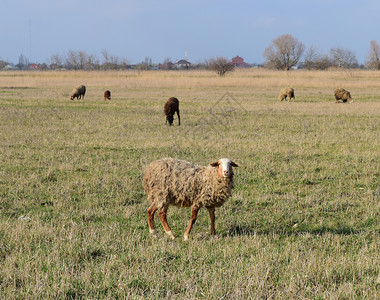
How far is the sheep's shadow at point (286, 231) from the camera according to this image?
20.6 feet

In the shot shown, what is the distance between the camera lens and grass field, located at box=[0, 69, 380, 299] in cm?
430

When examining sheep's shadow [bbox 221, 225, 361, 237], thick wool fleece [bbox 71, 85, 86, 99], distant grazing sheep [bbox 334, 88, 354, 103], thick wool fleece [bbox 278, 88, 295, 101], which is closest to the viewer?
sheep's shadow [bbox 221, 225, 361, 237]

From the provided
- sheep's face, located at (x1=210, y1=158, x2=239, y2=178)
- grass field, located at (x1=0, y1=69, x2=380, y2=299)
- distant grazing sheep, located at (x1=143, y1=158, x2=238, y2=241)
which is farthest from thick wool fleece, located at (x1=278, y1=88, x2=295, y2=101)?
sheep's face, located at (x1=210, y1=158, x2=239, y2=178)

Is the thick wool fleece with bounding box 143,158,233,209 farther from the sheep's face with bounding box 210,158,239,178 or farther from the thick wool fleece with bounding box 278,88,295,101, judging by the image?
the thick wool fleece with bounding box 278,88,295,101

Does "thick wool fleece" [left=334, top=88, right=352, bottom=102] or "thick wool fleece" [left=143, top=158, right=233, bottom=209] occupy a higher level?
"thick wool fleece" [left=334, top=88, right=352, bottom=102]

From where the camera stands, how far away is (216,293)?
159 inches

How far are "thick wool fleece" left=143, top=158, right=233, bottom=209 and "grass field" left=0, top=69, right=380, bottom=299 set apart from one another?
533 mm

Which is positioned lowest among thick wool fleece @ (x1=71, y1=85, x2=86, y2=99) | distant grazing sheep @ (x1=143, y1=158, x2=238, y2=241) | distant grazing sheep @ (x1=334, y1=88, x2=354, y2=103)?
distant grazing sheep @ (x1=143, y1=158, x2=238, y2=241)

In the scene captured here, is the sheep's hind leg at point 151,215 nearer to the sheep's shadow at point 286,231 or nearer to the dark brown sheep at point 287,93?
the sheep's shadow at point 286,231

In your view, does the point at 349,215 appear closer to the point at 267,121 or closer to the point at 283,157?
the point at 283,157

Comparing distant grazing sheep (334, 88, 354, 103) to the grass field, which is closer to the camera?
the grass field

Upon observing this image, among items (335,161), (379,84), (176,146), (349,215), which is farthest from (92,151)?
(379,84)

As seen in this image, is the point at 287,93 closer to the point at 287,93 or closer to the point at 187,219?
the point at 287,93

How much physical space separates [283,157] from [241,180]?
8.96 feet
